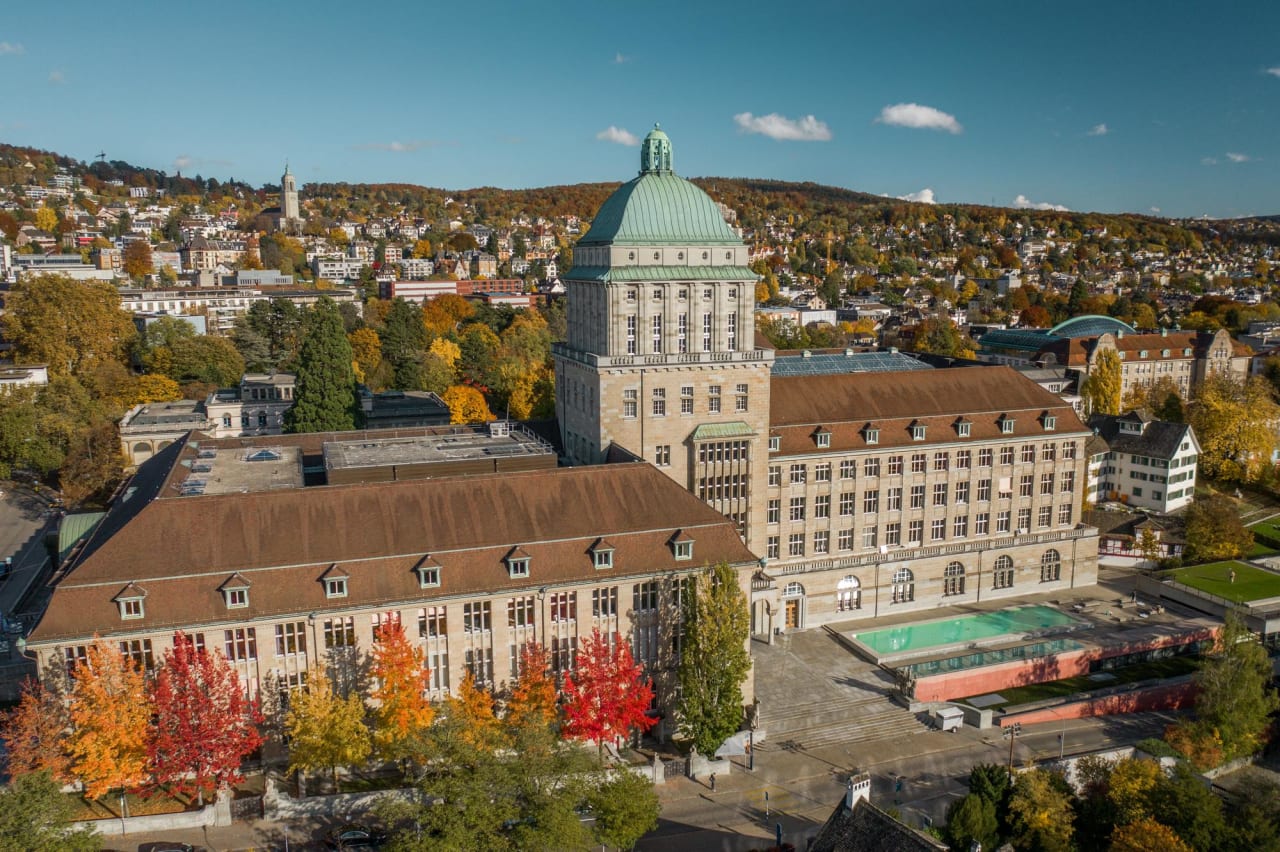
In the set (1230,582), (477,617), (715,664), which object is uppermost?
(477,617)

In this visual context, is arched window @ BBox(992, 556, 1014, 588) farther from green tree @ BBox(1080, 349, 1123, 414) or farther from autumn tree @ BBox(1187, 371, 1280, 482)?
green tree @ BBox(1080, 349, 1123, 414)

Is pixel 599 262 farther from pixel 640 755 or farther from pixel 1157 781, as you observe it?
pixel 1157 781

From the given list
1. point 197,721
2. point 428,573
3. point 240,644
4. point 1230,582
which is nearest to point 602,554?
point 428,573

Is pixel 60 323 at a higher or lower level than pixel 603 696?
higher

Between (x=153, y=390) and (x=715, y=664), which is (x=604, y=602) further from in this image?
(x=153, y=390)

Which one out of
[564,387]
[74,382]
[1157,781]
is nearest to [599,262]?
[564,387]

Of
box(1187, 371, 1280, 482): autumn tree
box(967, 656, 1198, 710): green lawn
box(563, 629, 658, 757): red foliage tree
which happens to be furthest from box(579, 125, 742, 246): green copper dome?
box(1187, 371, 1280, 482): autumn tree

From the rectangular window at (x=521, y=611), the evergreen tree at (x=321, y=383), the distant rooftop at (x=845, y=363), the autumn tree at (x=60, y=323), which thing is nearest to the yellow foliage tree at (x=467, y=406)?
the evergreen tree at (x=321, y=383)
